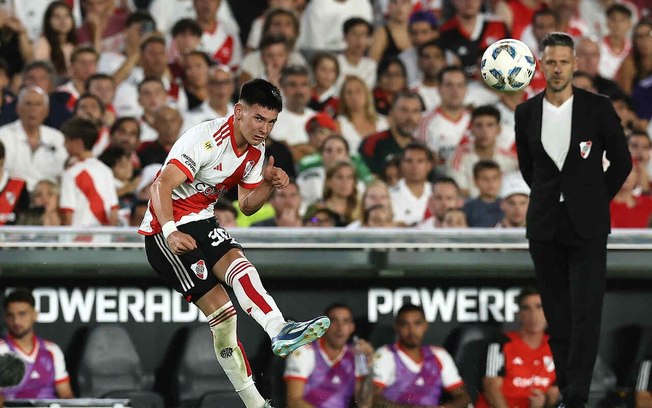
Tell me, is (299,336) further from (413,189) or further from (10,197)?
(413,189)

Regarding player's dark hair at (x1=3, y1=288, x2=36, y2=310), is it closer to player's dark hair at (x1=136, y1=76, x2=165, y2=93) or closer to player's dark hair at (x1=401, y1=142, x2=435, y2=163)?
player's dark hair at (x1=136, y1=76, x2=165, y2=93)

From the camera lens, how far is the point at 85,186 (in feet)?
37.5

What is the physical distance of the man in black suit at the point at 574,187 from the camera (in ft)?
26.5

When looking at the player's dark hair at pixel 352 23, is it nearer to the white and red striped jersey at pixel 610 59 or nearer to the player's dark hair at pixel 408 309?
the white and red striped jersey at pixel 610 59

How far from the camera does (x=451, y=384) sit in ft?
31.0

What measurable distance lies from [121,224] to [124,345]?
2043 mm

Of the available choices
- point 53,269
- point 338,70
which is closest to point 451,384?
point 53,269

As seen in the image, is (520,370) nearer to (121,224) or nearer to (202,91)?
(121,224)

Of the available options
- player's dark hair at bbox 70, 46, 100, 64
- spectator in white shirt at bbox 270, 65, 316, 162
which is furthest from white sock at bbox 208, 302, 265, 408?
player's dark hair at bbox 70, 46, 100, 64

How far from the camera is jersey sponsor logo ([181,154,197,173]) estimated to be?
25.0ft

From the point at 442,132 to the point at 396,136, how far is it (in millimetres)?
478

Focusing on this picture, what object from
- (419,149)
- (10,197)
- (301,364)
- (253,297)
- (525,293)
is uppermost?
(419,149)

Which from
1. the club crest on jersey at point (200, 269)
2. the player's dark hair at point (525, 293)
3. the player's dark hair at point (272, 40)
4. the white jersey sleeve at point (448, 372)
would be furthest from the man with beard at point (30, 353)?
the player's dark hair at point (272, 40)

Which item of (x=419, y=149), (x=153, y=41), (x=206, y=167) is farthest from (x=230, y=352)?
(x=153, y=41)
